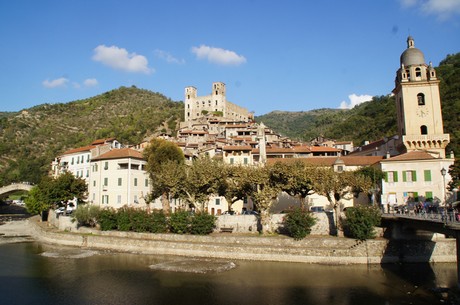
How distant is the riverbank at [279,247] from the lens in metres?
35.8

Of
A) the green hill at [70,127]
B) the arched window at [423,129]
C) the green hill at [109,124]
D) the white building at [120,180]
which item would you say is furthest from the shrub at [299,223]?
the green hill at [70,127]

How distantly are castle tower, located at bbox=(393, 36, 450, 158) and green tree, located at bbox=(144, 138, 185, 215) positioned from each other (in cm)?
3511

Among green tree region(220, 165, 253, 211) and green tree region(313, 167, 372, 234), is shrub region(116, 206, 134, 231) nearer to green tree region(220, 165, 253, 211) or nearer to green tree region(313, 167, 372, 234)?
green tree region(220, 165, 253, 211)

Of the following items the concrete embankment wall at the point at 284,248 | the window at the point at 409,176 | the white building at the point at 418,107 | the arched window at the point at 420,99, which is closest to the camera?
the concrete embankment wall at the point at 284,248

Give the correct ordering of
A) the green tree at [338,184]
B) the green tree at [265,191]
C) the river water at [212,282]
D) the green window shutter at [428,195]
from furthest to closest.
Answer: the green window shutter at [428,195]
the green tree at [265,191]
the green tree at [338,184]
the river water at [212,282]

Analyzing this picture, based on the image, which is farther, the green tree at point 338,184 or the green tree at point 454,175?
the green tree at point 454,175

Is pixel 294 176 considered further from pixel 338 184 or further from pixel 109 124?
pixel 109 124

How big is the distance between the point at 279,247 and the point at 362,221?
9.22 m

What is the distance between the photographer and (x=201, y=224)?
42.2 metres

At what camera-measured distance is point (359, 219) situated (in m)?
37.1

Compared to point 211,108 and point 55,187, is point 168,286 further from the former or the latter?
point 211,108

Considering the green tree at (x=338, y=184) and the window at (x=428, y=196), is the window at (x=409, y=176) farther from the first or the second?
the green tree at (x=338, y=184)

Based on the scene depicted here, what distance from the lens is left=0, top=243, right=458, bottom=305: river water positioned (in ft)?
83.9

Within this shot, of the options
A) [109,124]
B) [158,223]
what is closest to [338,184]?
[158,223]
